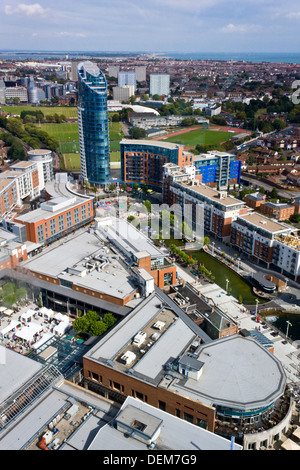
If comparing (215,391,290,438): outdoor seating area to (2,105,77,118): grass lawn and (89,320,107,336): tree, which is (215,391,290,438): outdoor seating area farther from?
(2,105,77,118): grass lawn

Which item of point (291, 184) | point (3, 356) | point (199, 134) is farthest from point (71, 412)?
point (199, 134)

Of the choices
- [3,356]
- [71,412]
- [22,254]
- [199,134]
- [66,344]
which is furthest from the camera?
[199,134]

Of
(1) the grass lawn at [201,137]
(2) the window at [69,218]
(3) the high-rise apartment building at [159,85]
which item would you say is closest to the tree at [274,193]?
(1) the grass lawn at [201,137]

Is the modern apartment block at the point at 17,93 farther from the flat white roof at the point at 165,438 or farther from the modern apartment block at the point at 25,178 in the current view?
the flat white roof at the point at 165,438

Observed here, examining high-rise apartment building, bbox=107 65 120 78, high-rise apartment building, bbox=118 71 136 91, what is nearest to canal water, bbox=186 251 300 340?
high-rise apartment building, bbox=118 71 136 91
